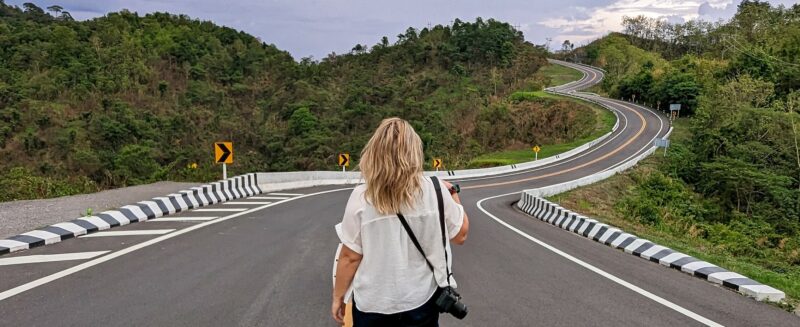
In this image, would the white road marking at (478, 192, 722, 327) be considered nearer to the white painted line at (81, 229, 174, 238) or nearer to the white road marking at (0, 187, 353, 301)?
the white road marking at (0, 187, 353, 301)

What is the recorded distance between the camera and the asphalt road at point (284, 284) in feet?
16.1

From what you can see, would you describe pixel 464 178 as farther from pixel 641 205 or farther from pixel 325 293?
pixel 325 293

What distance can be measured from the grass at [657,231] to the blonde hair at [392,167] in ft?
19.3

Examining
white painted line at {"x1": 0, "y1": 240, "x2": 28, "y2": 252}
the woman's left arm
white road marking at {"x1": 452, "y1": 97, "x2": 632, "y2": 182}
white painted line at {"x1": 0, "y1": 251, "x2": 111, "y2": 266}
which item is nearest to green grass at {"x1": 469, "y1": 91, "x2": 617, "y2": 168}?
white road marking at {"x1": 452, "y1": 97, "x2": 632, "y2": 182}

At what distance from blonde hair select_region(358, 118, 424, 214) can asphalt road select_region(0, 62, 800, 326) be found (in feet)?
9.07

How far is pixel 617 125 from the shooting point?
5138 centimetres

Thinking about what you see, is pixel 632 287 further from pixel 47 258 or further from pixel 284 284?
pixel 47 258

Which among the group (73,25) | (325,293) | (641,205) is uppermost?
(73,25)

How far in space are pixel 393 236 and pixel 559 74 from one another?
9323 centimetres

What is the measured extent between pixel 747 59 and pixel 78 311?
56.6m

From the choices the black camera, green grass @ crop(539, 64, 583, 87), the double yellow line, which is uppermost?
green grass @ crop(539, 64, 583, 87)

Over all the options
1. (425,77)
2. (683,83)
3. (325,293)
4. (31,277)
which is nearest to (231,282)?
(325,293)

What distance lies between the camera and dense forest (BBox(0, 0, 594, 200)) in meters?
53.1

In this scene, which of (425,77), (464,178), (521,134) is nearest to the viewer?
(464,178)
